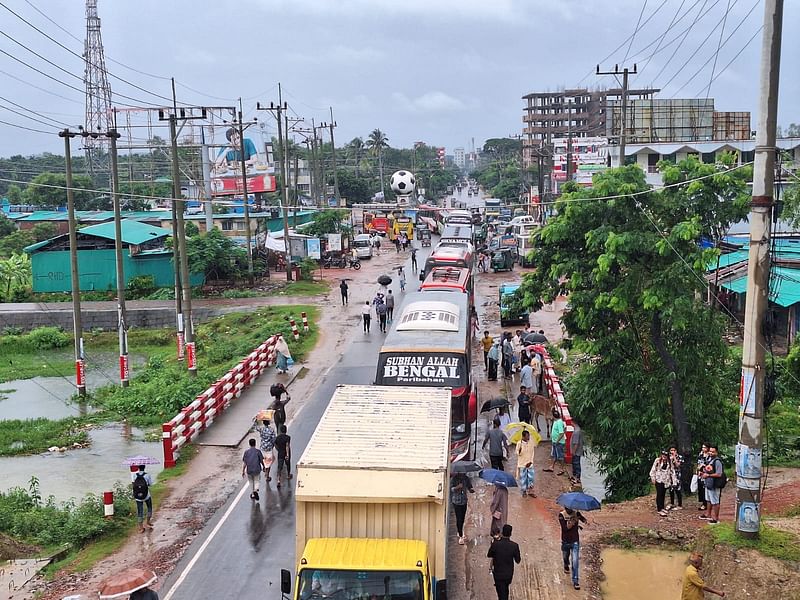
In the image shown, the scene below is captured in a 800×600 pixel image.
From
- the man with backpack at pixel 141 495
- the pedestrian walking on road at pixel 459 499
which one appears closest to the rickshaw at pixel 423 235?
the man with backpack at pixel 141 495

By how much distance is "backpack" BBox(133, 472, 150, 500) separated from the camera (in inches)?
603

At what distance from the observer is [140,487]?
50.2ft

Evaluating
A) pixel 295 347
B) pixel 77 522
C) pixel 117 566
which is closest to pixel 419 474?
pixel 117 566

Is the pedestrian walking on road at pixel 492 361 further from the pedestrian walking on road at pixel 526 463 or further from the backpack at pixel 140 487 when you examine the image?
A: the backpack at pixel 140 487

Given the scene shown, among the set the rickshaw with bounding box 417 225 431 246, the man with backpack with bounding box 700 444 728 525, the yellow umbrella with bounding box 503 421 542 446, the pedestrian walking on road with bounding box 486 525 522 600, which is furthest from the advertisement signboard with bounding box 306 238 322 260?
the pedestrian walking on road with bounding box 486 525 522 600

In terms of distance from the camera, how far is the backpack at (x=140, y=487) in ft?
50.2

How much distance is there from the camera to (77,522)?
1532cm

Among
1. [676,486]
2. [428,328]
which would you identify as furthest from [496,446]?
[428,328]

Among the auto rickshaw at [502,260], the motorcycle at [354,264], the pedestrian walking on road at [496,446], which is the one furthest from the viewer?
the motorcycle at [354,264]

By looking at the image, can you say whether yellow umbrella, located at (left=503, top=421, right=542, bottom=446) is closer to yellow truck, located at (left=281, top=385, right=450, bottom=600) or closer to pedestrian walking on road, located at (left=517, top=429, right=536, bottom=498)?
pedestrian walking on road, located at (left=517, top=429, right=536, bottom=498)

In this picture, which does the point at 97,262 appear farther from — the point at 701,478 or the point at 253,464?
the point at 701,478

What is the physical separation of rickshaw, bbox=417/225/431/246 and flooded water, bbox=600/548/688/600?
190 ft

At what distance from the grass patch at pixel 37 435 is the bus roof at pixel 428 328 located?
9.12 m

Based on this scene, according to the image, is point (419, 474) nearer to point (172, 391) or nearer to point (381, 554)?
point (381, 554)
